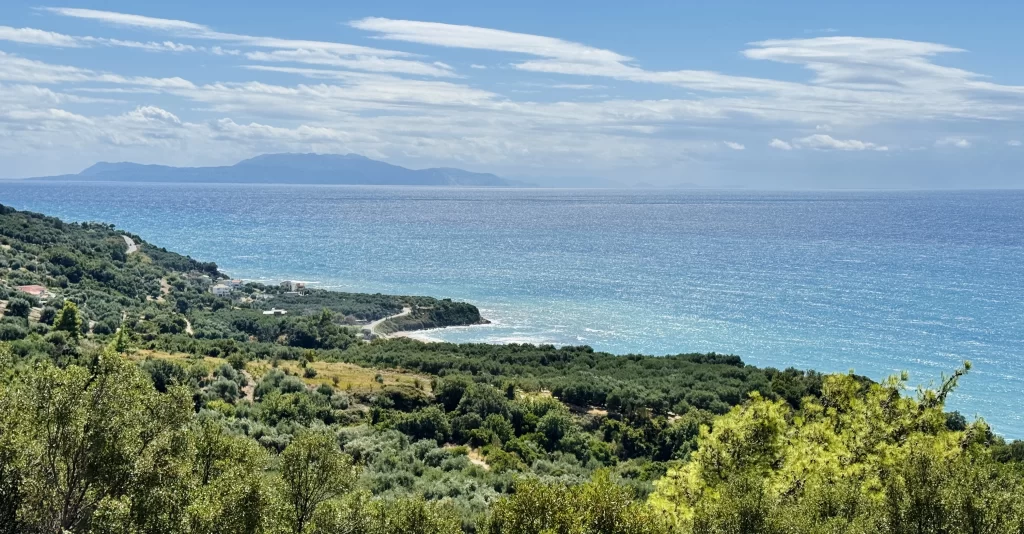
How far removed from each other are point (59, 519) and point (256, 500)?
4.21m

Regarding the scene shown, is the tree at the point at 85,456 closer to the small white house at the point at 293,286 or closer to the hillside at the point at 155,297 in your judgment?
the hillside at the point at 155,297

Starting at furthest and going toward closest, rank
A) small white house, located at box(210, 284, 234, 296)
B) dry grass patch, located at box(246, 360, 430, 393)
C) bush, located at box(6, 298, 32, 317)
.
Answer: small white house, located at box(210, 284, 234, 296)
bush, located at box(6, 298, 32, 317)
dry grass patch, located at box(246, 360, 430, 393)

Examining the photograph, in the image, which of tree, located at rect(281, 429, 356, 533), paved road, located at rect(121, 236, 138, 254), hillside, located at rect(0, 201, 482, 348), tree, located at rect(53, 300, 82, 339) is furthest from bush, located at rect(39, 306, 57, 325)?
paved road, located at rect(121, 236, 138, 254)

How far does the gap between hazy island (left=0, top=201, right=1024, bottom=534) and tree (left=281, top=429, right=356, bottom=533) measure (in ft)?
0.16

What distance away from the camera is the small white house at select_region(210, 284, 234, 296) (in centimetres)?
8531

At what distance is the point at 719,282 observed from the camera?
326 feet

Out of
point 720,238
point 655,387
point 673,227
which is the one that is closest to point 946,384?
point 655,387

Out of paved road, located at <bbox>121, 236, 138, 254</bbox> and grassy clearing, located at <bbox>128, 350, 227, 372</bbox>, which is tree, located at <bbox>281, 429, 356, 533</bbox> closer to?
grassy clearing, located at <bbox>128, 350, 227, 372</bbox>

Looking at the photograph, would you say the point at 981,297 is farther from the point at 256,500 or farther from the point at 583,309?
the point at 256,500

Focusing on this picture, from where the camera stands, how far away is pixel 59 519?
603 inches

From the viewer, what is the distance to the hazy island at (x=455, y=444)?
1459 centimetres

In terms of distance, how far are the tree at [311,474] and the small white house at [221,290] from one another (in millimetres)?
71994

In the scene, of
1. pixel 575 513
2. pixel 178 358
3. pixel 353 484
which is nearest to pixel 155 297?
pixel 178 358

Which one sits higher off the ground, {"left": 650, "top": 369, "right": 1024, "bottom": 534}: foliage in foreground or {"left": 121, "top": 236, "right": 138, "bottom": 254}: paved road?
{"left": 650, "top": 369, "right": 1024, "bottom": 534}: foliage in foreground
